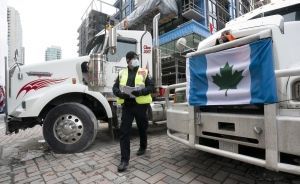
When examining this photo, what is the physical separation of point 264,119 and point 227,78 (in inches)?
23.0

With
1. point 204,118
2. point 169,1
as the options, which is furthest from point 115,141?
point 169,1

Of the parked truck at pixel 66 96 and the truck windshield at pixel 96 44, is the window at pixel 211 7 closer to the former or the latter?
the truck windshield at pixel 96 44

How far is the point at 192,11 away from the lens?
21703mm

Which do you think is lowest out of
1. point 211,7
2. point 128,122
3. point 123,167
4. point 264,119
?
point 123,167

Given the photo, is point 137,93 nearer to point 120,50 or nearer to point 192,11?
point 120,50

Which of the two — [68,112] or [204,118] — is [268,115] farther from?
[68,112]

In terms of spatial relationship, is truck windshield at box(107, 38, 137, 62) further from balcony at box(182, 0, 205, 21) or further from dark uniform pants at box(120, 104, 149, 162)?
balcony at box(182, 0, 205, 21)

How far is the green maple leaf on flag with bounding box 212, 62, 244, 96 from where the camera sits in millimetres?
2389

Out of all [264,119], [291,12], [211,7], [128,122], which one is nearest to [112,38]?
[128,122]

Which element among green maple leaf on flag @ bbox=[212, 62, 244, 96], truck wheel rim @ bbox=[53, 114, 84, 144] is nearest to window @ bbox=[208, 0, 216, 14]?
truck wheel rim @ bbox=[53, 114, 84, 144]

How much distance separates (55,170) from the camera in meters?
3.47

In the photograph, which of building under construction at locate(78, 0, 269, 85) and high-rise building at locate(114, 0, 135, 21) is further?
high-rise building at locate(114, 0, 135, 21)

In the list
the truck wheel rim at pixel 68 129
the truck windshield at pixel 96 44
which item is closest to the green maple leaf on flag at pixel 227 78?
the truck wheel rim at pixel 68 129

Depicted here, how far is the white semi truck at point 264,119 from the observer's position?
199cm
